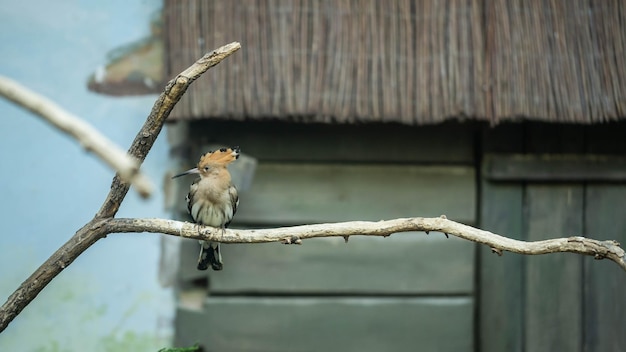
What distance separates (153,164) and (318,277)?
0.92 meters

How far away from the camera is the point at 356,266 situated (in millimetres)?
3971

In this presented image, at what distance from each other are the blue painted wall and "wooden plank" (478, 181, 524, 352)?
1486mm

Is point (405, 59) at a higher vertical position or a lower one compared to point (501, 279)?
higher

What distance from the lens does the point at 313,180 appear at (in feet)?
13.0

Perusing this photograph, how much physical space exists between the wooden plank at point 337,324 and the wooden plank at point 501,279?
0.31 ft

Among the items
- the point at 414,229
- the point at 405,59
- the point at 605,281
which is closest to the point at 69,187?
the point at 405,59

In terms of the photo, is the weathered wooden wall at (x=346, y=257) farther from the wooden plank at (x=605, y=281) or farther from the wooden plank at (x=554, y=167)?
the wooden plank at (x=605, y=281)

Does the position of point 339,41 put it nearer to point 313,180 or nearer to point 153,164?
point 313,180

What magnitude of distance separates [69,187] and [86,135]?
267 cm

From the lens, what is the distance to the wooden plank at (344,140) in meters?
3.91

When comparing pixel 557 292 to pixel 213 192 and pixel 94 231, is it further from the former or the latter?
pixel 94 231

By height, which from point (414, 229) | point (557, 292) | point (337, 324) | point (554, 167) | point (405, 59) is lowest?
point (337, 324)

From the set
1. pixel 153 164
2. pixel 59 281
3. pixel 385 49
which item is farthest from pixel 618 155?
pixel 59 281

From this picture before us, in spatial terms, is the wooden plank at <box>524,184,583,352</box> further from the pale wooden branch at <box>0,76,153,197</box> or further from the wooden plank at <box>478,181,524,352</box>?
the pale wooden branch at <box>0,76,153,197</box>
